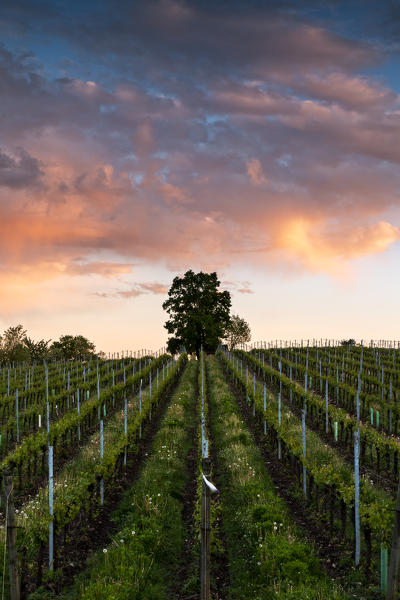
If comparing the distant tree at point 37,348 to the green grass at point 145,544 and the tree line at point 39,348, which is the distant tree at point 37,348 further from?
the green grass at point 145,544

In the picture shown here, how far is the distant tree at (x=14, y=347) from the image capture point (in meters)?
86.9

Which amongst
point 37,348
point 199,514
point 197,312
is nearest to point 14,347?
point 37,348

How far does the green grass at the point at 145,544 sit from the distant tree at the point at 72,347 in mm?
78303

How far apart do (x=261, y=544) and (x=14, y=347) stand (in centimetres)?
8778

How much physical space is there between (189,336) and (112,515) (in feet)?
160

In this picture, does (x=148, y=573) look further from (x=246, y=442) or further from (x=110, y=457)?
(x=246, y=442)

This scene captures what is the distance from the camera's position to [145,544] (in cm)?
998

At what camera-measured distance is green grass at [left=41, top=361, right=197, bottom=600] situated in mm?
8470

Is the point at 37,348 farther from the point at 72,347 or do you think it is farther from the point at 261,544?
the point at 261,544

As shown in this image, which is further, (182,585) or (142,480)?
(142,480)

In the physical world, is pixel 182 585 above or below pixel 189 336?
below

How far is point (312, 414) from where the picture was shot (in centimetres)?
2664

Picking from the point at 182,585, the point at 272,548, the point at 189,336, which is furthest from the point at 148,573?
the point at 189,336


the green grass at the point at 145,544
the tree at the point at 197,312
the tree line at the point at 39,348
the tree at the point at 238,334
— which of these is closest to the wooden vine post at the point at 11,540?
the green grass at the point at 145,544
